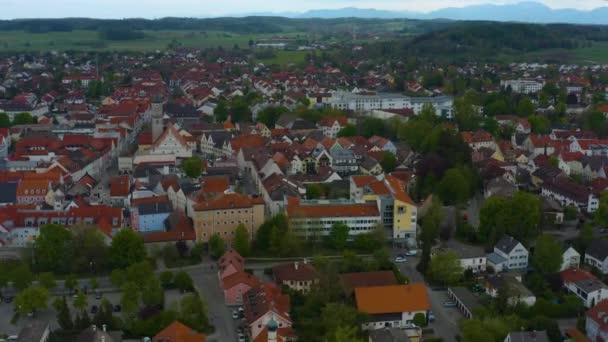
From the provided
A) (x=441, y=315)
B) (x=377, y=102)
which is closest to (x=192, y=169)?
(x=441, y=315)

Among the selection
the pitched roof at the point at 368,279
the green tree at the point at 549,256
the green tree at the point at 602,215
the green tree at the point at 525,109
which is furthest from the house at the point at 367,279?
the green tree at the point at 525,109

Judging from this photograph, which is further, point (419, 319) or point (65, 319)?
point (419, 319)

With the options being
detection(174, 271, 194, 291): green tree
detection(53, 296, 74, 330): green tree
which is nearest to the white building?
detection(174, 271, 194, 291): green tree

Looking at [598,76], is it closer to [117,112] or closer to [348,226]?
[117,112]

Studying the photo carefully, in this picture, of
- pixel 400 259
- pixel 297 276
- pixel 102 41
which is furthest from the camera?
pixel 102 41

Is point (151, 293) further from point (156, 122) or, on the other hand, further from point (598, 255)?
point (156, 122)

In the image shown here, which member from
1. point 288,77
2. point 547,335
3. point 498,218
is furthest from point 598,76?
point 547,335

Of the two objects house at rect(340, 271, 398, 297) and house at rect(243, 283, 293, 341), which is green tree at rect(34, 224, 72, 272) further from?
house at rect(340, 271, 398, 297)
